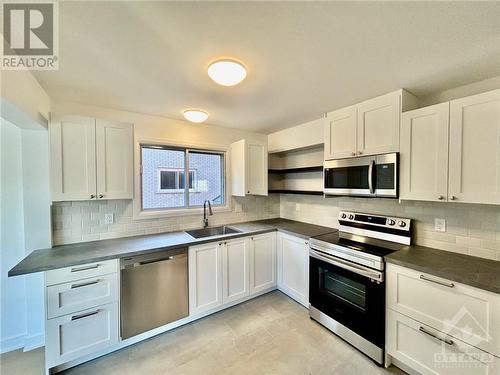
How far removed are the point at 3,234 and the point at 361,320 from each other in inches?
140

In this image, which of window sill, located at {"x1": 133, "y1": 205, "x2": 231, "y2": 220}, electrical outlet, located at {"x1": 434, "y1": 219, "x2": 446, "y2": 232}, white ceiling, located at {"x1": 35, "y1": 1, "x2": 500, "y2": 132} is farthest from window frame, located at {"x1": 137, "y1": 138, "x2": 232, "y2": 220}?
electrical outlet, located at {"x1": 434, "y1": 219, "x2": 446, "y2": 232}

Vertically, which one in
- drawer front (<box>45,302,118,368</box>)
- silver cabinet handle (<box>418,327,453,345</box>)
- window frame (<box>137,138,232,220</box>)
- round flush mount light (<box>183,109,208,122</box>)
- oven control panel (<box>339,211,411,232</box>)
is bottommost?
drawer front (<box>45,302,118,368</box>)

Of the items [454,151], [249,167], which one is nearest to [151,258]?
[249,167]

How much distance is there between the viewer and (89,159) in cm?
208

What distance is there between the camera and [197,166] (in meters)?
3.17

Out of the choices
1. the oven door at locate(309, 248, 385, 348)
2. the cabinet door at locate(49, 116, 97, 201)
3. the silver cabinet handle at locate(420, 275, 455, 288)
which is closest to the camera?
the silver cabinet handle at locate(420, 275, 455, 288)

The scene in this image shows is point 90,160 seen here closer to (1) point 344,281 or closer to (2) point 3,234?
(2) point 3,234

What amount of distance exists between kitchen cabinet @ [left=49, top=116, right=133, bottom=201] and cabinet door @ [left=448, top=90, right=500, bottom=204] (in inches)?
121

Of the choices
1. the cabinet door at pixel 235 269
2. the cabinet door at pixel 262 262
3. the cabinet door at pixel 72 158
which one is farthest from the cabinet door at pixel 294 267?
the cabinet door at pixel 72 158

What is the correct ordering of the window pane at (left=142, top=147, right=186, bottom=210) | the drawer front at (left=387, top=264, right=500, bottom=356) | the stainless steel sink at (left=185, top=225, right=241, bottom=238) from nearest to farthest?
the drawer front at (left=387, top=264, right=500, bottom=356) < the window pane at (left=142, top=147, right=186, bottom=210) < the stainless steel sink at (left=185, top=225, right=241, bottom=238)

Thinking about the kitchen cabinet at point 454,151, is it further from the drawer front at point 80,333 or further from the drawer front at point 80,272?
the drawer front at point 80,333

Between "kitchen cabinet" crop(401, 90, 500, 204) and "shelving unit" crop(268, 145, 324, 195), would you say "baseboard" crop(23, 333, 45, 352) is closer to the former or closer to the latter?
"shelving unit" crop(268, 145, 324, 195)

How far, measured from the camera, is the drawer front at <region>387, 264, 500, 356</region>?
1325mm

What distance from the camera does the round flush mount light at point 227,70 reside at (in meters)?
1.46
